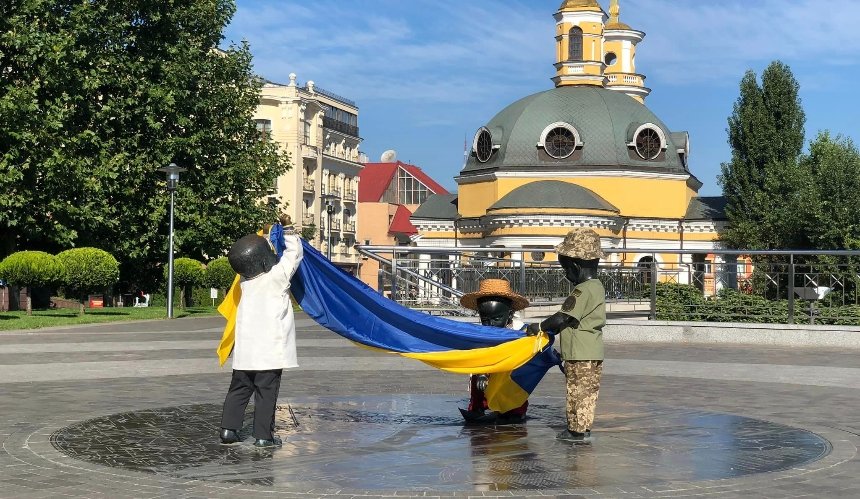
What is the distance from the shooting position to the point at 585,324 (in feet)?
32.4

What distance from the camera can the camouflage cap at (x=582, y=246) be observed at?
999 cm

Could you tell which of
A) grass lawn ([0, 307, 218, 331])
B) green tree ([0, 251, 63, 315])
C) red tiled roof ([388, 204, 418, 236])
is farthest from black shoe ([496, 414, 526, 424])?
red tiled roof ([388, 204, 418, 236])

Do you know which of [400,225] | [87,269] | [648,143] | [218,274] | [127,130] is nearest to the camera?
[87,269]

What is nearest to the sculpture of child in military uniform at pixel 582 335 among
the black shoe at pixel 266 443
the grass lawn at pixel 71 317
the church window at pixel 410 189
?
the black shoe at pixel 266 443

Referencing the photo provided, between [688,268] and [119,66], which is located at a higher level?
[119,66]

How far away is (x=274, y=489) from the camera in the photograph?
7660 millimetres

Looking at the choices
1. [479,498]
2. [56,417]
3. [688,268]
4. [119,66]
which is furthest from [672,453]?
[119,66]

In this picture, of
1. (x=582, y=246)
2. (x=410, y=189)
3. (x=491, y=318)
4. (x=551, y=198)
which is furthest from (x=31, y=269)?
(x=410, y=189)

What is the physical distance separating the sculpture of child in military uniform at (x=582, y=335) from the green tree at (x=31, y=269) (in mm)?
25552

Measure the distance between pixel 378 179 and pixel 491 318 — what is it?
110178mm

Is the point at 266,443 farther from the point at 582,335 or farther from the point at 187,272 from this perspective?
the point at 187,272

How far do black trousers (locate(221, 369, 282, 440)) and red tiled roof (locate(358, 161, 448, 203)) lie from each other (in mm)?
107383

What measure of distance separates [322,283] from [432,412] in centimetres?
182

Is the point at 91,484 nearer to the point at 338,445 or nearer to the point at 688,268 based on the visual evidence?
the point at 338,445
